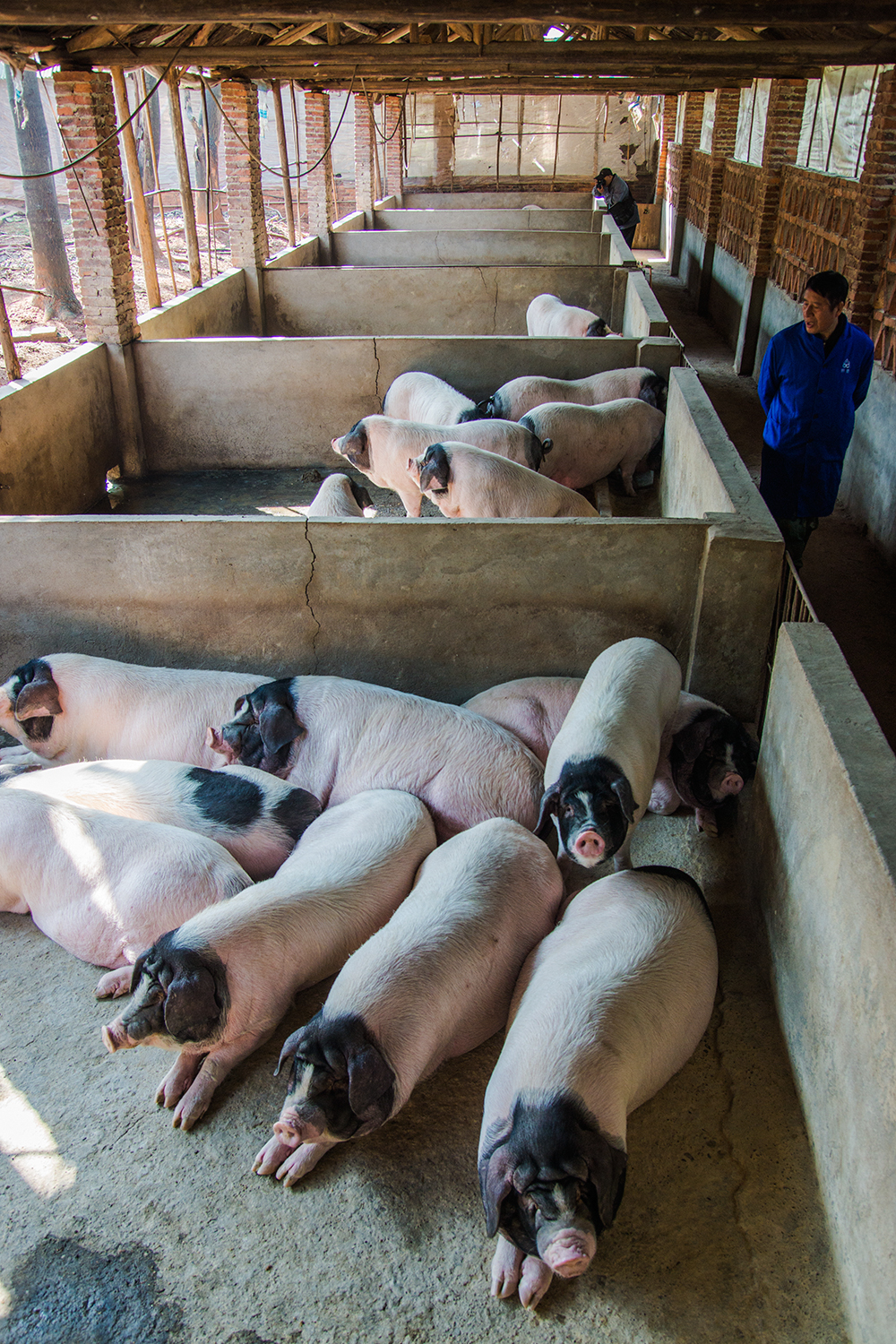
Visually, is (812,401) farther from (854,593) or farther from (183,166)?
(183,166)

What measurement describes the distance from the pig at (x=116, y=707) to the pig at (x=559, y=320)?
→ 615 cm

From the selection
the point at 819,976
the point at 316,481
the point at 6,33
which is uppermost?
the point at 6,33

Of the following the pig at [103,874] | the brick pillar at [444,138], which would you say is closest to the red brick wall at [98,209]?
the pig at [103,874]

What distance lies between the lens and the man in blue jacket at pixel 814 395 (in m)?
4.98

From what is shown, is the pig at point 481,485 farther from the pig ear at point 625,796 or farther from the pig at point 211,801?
the pig ear at point 625,796

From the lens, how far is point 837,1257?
228 centimetres

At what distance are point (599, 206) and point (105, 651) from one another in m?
14.8

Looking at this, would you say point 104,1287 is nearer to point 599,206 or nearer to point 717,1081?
point 717,1081

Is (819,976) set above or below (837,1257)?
above

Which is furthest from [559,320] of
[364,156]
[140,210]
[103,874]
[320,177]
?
[364,156]

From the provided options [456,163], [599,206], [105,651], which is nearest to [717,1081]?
[105,651]

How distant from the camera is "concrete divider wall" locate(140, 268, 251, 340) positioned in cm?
873

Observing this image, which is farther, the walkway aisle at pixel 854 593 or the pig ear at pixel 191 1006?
the walkway aisle at pixel 854 593

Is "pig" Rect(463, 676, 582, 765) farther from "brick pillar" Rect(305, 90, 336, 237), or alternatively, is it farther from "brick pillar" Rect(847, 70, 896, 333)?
"brick pillar" Rect(305, 90, 336, 237)
